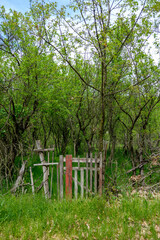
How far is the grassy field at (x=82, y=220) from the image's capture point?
3.33 m

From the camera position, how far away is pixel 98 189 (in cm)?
686

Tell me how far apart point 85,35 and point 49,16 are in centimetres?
135

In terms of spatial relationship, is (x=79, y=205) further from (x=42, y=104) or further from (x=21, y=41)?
(x=21, y=41)

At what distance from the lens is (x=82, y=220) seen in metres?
3.79

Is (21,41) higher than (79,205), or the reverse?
(21,41)

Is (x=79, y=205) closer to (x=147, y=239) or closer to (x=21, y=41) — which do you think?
(x=147, y=239)

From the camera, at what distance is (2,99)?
791cm

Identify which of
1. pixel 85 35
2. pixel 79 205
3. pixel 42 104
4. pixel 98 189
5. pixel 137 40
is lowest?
pixel 98 189

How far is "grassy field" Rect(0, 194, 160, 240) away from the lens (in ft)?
10.9

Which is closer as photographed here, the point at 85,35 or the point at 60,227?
the point at 60,227

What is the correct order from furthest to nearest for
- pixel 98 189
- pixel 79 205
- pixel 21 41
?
pixel 21 41 → pixel 98 189 → pixel 79 205

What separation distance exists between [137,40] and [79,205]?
22.9 ft

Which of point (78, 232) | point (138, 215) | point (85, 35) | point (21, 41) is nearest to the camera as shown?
point (78, 232)

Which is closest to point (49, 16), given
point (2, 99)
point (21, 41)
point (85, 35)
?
Answer: point (85, 35)
